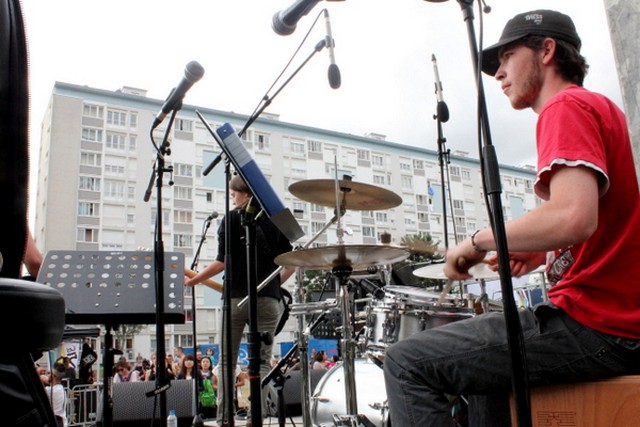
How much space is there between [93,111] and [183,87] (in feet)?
132

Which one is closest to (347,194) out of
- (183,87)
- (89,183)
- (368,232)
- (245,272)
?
(245,272)

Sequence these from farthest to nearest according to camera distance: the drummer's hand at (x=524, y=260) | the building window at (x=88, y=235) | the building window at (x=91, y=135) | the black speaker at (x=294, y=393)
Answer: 1. the building window at (x=91, y=135)
2. the building window at (x=88, y=235)
3. the black speaker at (x=294, y=393)
4. the drummer's hand at (x=524, y=260)

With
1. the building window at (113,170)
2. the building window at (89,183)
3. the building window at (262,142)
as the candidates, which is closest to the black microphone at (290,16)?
the building window at (89,183)

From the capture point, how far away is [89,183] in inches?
1492

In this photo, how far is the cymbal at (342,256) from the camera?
3.30 meters

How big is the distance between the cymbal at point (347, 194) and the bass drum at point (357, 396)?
1.35 meters

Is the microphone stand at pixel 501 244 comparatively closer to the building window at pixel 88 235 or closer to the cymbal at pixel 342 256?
the cymbal at pixel 342 256

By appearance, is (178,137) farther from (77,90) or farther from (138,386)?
(138,386)

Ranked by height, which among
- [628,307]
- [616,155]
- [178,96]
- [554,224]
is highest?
[178,96]

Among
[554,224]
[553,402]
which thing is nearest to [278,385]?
[553,402]

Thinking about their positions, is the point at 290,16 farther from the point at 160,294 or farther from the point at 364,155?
the point at 364,155

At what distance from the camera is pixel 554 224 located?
1.56 meters

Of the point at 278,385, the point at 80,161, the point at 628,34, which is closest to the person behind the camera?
the point at 628,34

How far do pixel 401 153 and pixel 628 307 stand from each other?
5123 centimetres
